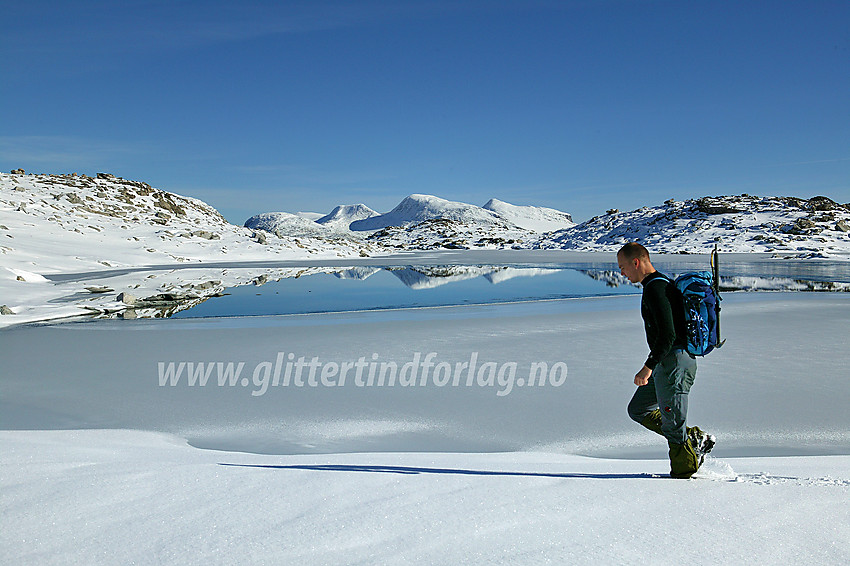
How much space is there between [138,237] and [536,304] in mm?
34540

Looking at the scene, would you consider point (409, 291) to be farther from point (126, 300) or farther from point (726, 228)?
point (726, 228)

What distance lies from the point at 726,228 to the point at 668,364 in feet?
275

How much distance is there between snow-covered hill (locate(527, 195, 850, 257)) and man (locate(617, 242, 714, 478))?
166 feet

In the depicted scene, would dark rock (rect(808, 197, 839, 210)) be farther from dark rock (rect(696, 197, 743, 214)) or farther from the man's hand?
the man's hand

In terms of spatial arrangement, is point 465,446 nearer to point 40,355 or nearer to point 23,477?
point 23,477

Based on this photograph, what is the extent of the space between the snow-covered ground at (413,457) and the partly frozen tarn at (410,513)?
0.01 m

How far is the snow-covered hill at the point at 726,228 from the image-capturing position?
2456 inches

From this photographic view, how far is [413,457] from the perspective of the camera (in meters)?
4.07

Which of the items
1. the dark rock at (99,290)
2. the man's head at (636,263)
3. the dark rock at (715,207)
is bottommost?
the dark rock at (99,290)

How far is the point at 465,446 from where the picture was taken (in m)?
4.59

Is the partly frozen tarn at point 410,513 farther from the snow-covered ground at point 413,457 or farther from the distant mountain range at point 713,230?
the distant mountain range at point 713,230

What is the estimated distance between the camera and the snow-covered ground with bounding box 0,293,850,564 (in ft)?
7.98

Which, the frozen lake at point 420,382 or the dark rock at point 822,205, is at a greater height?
the dark rock at point 822,205

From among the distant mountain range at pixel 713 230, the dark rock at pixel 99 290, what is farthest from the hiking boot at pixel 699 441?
the distant mountain range at pixel 713 230
